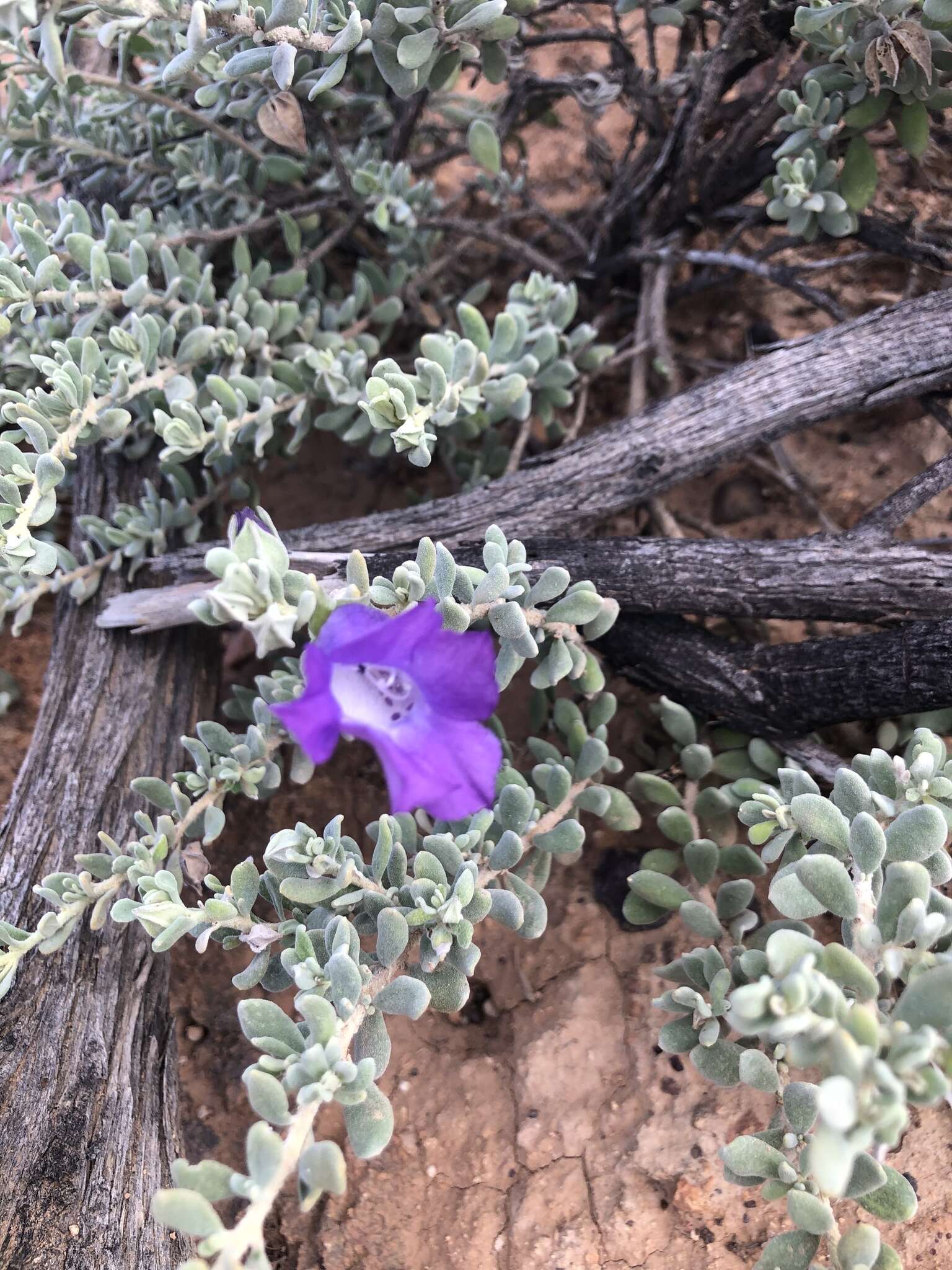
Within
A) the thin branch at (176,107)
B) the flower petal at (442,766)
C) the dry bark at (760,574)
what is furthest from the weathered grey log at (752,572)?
the thin branch at (176,107)

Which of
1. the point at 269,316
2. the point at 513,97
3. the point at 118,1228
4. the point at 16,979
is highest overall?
the point at 513,97

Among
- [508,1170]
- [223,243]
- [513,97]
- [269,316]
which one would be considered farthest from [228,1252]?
[513,97]

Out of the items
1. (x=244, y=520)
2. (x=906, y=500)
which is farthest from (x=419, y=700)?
(x=906, y=500)

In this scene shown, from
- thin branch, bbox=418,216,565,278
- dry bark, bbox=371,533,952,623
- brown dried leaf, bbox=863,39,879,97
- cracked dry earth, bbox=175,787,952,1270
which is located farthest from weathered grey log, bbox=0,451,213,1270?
→ brown dried leaf, bbox=863,39,879,97

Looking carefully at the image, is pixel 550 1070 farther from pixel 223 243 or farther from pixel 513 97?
pixel 513 97

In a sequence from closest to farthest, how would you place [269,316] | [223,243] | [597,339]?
[269,316]
[223,243]
[597,339]

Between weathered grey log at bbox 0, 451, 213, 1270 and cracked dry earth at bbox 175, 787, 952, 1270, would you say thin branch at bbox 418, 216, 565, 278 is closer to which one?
weathered grey log at bbox 0, 451, 213, 1270

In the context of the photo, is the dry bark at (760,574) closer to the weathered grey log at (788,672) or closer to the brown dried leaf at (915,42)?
the weathered grey log at (788,672)
